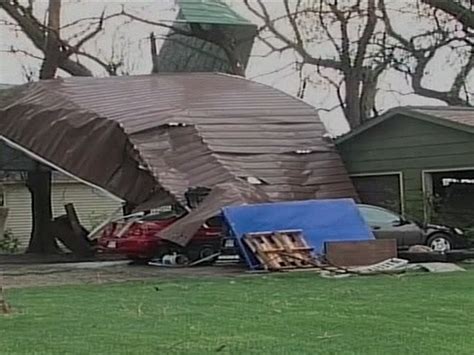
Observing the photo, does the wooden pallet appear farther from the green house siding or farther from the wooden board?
the green house siding

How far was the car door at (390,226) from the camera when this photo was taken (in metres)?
21.2

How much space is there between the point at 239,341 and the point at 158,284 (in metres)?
6.93

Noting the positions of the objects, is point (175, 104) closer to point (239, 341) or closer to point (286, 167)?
point (286, 167)

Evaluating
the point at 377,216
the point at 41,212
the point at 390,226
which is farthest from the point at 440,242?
the point at 41,212

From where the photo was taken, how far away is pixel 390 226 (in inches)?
845

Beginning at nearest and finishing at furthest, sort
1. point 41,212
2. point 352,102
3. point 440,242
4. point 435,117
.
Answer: point 440,242, point 435,117, point 41,212, point 352,102

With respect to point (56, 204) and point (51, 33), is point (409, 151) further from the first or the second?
point (56, 204)

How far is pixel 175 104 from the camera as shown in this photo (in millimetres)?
23938

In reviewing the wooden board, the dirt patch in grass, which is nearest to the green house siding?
the wooden board

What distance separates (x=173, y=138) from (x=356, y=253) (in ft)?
20.8

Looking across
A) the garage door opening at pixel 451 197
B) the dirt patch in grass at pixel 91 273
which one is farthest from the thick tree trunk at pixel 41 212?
the garage door opening at pixel 451 197

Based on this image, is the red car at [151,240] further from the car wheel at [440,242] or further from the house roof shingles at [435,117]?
the house roof shingles at [435,117]

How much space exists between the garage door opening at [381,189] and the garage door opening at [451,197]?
2.46 feet

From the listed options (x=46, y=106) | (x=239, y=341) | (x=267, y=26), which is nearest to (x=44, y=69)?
(x=46, y=106)
